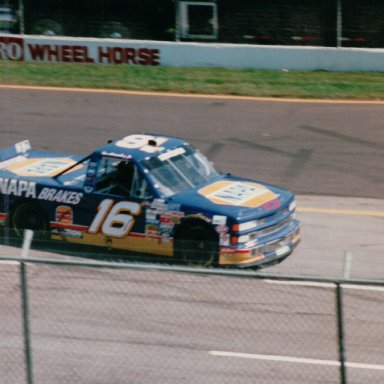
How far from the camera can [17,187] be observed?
1305 centimetres

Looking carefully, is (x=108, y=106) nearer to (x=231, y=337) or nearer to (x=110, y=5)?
(x=110, y=5)

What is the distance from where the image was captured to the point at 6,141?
18.4 m

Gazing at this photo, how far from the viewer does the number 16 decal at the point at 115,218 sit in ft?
40.8

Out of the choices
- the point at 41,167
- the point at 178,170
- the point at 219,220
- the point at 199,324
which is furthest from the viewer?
the point at 41,167

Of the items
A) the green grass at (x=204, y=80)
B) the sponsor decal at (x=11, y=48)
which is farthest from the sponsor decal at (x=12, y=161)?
the sponsor decal at (x=11, y=48)

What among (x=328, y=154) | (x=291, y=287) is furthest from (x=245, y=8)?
(x=291, y=287)

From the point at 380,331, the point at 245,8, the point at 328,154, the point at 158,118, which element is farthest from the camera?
the point at 245,8

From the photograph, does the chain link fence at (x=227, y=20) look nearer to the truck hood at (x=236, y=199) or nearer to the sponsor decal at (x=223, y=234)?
the truck hood at (x=236, y=199)

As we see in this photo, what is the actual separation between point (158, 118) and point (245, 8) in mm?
4107

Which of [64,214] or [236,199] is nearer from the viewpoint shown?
[236,199]

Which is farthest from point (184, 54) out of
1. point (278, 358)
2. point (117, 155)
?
point (278, 358)

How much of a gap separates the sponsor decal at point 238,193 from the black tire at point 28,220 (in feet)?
6.82

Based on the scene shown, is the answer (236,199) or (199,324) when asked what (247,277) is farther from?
(236,199)

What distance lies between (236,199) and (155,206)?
986 millimetres
